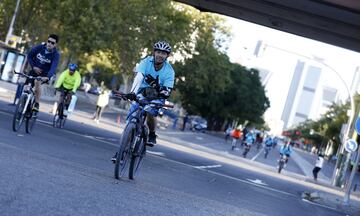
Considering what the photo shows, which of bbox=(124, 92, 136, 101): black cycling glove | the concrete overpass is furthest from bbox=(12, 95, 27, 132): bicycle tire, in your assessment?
the concrete overpass

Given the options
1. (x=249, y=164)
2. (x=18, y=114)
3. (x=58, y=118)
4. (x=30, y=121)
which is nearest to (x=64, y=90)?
(x=58, y=118)

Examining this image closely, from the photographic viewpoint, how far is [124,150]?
9742mm

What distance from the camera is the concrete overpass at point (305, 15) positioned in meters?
16.2

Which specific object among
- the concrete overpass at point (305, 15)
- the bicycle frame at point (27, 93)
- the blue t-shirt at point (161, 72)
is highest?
the concrete overpass at point (305, 15)

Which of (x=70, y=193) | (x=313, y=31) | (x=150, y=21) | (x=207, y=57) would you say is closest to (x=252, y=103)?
(x=207, y=57)

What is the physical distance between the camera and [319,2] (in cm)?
1563

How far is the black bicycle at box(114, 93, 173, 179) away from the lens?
31.9 ft

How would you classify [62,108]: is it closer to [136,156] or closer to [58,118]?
[58,118]

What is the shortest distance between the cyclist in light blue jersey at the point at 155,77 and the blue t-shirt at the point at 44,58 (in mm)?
4191

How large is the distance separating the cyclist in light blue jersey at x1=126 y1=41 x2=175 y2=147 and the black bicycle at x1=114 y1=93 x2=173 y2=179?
10 cm

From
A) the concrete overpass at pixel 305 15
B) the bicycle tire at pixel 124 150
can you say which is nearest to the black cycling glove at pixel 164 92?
the bicycle tire at pixel 124 150

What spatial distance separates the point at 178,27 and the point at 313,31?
118 feet

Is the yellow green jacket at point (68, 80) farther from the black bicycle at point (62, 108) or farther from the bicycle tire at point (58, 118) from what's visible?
the bicycle tire at point (58, 118)

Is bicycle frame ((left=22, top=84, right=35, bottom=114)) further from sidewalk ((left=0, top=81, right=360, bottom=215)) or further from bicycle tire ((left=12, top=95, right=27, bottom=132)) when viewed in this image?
sidewalk ((left=0, top=81, right=360, bottom=215))
